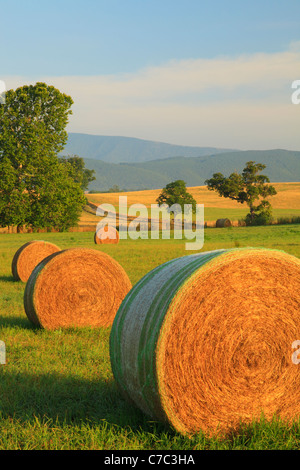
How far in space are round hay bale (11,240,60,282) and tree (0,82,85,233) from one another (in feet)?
102

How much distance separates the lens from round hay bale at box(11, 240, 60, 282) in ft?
55.8

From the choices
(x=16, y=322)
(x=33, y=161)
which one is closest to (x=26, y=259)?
(x=16, y=322)

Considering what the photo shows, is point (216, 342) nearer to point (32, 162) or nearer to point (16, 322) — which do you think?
point (16, 322)

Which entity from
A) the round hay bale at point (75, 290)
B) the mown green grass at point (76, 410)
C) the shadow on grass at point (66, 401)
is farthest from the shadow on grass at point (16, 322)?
the shadow on grass at point (66, 401)

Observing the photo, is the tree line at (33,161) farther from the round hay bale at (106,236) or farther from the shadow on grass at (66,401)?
the shadow on grass at (66,401)

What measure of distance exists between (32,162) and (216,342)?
46193mm

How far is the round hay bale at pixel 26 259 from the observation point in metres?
17.0

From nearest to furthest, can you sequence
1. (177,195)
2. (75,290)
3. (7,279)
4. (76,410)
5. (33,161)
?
(76,410) < (75,290) < (7,279) < (33,161) < (177,195)

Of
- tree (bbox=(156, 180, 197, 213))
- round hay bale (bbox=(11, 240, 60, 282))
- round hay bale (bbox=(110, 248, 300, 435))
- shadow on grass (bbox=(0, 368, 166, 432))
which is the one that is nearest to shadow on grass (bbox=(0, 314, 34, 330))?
shadow on grass (bbox=(0, 368, 166, 432))

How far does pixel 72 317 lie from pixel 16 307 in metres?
2.63

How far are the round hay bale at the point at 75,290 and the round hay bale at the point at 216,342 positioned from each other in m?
4.51

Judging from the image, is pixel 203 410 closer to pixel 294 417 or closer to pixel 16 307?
pixel 294 417

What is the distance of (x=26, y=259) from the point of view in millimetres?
17250

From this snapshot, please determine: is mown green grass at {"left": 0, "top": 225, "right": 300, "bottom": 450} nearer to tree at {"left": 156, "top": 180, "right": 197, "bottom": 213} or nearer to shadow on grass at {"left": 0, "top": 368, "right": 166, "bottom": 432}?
shadow on grass at {"left": 0, "top": 368, "right": 166, "bottom": 432}
